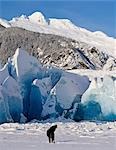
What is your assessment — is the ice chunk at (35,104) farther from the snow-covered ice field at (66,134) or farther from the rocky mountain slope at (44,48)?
the rocky mountain slope at (44,48)

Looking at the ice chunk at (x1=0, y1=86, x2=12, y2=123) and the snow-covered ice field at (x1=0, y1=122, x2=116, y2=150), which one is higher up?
the ice chunk at (x1=0, y1=86, x2=12, y2=123)

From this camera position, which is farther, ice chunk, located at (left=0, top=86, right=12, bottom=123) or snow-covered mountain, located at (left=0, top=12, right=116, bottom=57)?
snow-covered mountain, located at (left=0, top=12, right=116, bottom=57)

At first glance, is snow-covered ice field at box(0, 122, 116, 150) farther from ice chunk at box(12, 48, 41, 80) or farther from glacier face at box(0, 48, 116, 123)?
ice chunk at box(12, 48, 41, 80)

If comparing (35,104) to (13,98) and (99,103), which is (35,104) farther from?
(99,103)

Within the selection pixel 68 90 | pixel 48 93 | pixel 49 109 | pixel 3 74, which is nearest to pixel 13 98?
pixel 3 74

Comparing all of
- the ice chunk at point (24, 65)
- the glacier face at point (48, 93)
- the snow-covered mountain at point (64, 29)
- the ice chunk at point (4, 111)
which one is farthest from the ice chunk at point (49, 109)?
the snow-covered mountain at point (64, 29)

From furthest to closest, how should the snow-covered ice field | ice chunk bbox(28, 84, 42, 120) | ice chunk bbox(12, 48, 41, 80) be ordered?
ice chunk bbox(12, 48, 41, 80) < ice chunk bbox(28, 84, 42, 120) < the snow-covered ice field

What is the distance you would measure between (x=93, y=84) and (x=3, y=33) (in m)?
54.0

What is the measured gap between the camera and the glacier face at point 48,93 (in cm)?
2136

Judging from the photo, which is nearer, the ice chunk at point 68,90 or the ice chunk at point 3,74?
the ice chunk at point 3,74

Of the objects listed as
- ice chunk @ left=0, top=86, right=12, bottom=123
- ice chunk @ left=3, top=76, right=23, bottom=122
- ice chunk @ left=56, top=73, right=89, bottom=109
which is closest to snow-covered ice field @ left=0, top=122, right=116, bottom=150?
ice chunk @ left=0, top=86, right=12, bottom=123

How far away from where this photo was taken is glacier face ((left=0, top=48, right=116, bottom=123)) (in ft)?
70.1

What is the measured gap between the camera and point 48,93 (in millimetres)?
22938

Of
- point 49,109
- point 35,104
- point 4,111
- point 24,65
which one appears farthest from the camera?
point 24,65
